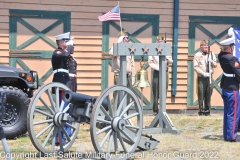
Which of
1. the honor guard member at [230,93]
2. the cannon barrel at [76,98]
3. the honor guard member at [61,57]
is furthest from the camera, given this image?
the honor guard member at [230,93]

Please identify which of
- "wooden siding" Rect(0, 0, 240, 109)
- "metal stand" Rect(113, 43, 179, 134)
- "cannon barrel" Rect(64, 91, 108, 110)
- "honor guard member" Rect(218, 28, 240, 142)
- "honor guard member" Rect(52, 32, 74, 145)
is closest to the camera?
"cannon barrel" Rect(64, 91, 108, 110)

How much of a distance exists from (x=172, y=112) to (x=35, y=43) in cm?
394

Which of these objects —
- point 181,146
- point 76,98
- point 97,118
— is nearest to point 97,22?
point 181,146

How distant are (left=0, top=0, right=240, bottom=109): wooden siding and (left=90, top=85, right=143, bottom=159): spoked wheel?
666 centimetres

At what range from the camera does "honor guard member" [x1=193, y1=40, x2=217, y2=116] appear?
1492 cm

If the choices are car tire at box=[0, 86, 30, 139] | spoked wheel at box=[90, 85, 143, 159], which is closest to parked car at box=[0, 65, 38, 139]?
car tire at box=[0, 86, 30, 139]

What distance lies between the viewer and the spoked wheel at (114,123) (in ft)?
26.0

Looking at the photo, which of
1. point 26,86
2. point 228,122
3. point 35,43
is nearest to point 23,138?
point 26,86

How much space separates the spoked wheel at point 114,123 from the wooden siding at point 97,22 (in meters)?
6.66

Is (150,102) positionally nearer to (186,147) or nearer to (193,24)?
(193,24)

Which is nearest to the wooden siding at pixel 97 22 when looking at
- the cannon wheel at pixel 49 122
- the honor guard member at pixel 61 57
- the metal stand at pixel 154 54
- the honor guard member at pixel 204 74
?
the honor guard member at pixel 204 74

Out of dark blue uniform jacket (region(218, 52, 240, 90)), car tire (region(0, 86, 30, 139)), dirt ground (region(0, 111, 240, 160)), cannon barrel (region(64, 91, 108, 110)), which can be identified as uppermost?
dark blue uniform jacket (region(218, 52, 240, 90))

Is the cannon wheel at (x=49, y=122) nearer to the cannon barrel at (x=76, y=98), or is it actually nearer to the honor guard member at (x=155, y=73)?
the cannon barrel at (x=76, y=98)

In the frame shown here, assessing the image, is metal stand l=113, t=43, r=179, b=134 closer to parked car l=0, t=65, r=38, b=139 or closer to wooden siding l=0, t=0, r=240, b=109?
parked car l=0, t=65, r=38, b=139
